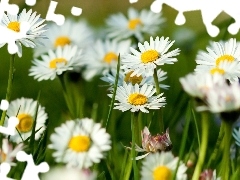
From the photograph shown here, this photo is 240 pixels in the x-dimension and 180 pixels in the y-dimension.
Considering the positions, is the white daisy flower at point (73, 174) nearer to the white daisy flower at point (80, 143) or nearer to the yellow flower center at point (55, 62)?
the white daisy flower at point (80, 143)

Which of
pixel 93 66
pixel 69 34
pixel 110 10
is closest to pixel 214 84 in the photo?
pixel 93 66

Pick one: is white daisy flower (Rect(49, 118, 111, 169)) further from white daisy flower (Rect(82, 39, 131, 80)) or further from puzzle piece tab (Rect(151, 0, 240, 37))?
white daisy flower (Rect(82, 39, 131, 80))

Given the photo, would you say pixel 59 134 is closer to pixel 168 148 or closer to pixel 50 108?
pixel 168 148

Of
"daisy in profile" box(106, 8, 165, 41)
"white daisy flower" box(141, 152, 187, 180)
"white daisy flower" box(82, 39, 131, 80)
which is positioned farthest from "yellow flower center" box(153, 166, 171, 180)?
"daisy in profile" box(106, 8, 165, 41)

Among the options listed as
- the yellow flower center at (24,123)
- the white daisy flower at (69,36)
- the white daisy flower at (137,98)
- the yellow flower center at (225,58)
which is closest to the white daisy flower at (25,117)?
the yellow flower center at (24,123)

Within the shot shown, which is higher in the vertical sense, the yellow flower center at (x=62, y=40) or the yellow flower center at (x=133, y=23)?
the yellow flower center at (x=133, y=23)
